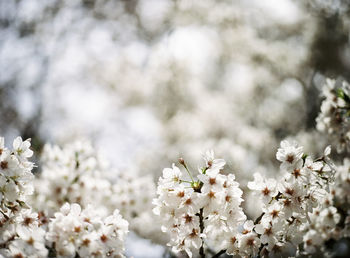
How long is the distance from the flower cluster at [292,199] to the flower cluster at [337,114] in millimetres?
182

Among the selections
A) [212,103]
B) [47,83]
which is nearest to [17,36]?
[47,83]

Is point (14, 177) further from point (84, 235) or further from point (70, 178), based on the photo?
point (70, 178)

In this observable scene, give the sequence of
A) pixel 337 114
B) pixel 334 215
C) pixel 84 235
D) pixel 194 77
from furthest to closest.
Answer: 1. pixel 194 77
2. pixel 337 114
3. pixel 334 215
4. pixel 84 235

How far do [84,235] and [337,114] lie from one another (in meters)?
1.67

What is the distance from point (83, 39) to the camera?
7941mm

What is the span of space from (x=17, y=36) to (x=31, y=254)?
6.05 m

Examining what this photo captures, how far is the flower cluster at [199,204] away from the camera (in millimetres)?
1930

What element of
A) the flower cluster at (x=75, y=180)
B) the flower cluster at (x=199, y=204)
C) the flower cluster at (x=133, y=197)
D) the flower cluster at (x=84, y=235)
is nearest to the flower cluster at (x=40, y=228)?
the flower cluster at (x=84, y=235)

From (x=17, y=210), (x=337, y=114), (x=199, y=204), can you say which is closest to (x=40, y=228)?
(x=17, y=210)

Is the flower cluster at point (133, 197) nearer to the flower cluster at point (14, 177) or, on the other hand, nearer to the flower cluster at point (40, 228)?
the flower cluster at point (40, 228)

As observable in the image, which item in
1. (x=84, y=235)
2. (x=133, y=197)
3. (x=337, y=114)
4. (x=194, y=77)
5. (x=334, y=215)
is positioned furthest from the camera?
(x=194, y=77)

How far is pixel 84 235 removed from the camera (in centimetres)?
184

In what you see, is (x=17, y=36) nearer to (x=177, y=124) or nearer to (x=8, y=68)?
(x=8, y=68)

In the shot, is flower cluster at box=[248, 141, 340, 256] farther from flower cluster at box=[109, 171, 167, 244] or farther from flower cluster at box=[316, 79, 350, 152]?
flower cluster at box=[109, 171, 167, 244]
